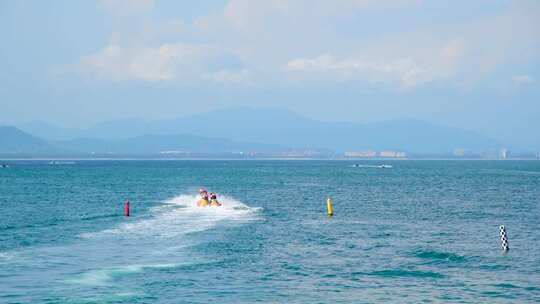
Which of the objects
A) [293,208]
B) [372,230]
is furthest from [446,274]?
[293,208]

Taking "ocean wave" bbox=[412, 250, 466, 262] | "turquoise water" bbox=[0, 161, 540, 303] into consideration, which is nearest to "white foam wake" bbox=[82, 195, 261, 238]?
"turquoise water" bbox=[0, 161, 540, 303]

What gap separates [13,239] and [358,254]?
84.7 ft

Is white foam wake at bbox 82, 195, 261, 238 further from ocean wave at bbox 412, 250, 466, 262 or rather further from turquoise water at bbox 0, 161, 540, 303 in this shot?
ocean wave at bbox 412, 250, 466, 262

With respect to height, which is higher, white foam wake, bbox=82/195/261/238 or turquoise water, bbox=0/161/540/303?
white foam wake, bbox=82/195/261/238

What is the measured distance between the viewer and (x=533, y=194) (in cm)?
10588

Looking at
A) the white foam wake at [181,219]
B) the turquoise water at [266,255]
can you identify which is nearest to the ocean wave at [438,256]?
the turquoise water at [266,255]

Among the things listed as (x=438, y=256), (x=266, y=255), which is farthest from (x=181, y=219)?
(x=438, y=256)

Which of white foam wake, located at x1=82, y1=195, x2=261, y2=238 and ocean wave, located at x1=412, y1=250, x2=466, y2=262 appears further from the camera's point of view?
white foam wake, located at x1=82, y1=195, x2=261, y2=238

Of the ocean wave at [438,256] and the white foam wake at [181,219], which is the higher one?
the white foam wake at [181,219]

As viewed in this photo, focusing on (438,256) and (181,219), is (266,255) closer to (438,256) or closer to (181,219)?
(438,256)

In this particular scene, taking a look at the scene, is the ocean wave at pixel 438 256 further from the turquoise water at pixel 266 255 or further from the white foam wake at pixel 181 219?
the white foam wake at pixel 181 219

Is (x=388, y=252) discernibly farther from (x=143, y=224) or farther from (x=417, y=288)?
(x=143, y=224)

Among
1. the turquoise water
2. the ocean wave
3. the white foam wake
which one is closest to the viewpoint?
the turquoise water

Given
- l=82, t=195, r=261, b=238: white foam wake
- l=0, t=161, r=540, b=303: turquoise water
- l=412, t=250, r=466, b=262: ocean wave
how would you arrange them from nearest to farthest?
l=0, t=161, r=540, b=303: turquoise water < l=412, t=250, r=466, b=262: ocean wave < l=82, t=195, r=261, b=238: white foam wake
